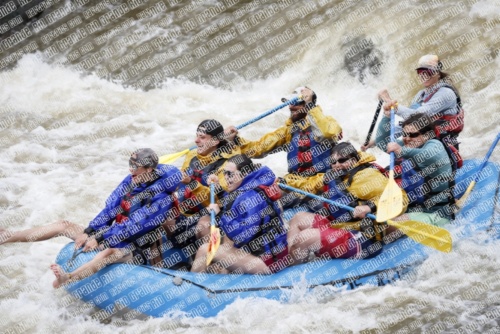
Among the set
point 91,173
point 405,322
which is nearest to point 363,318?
point 405,322

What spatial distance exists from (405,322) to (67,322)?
7.47 feet

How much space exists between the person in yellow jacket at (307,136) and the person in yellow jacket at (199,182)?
1.30 feet

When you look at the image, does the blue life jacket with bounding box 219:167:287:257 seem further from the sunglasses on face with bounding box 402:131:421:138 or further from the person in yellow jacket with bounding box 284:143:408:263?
the sunglasses on face with bounding box 402:131:421:138

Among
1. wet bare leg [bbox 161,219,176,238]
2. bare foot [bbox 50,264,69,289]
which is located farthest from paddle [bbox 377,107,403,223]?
bare foot [bbox 50,264,69,289]

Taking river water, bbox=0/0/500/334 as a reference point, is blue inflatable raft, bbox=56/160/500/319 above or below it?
below

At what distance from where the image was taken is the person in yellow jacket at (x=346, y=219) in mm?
4793

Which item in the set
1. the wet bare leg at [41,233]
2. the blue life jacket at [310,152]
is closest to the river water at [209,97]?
the wet bare leg at [41,233]

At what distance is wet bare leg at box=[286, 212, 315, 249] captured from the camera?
16.0 feet

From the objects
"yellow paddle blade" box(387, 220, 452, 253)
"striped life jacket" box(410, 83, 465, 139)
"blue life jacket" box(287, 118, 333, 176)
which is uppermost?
"blue life jacket" box(287, 118, 333, 176)

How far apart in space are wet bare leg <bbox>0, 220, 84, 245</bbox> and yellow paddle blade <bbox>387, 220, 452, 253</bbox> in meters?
2.14

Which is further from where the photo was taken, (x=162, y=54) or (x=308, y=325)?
(x=162, y=54)

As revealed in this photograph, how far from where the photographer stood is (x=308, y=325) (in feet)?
15.6

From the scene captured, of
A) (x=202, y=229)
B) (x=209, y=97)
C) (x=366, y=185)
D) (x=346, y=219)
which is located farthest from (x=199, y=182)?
(x=209, y=97)

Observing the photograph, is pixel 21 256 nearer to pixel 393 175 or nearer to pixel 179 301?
pixel 179 301
